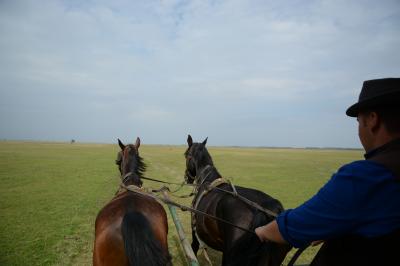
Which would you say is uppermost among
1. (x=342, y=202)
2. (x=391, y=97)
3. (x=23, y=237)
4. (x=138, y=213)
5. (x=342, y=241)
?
(x=391, y=97)

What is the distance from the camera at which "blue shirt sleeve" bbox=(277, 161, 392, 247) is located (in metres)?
1.67

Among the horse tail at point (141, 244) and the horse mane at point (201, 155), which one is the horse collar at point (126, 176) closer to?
the horse mane at point (201, 155)


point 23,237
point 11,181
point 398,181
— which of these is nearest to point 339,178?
point 398,181

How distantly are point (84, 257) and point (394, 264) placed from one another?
7.02 metres

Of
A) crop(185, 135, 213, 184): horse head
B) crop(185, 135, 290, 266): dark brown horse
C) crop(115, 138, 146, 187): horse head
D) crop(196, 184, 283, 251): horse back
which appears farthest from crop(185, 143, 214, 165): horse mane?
crop(115, 138, 146, 187): horse head

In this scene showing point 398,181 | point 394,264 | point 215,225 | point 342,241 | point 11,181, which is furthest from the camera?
point 11,181

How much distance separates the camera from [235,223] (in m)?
4.58

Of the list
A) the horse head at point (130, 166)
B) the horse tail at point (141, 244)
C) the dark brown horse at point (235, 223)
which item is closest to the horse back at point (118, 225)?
the horse tail at point (141, 244)

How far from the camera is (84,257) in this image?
7.18 m

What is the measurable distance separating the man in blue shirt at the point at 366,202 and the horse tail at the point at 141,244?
2.07 meters

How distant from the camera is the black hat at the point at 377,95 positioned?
70.7 inches

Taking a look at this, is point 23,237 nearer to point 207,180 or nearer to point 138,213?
point 207,180

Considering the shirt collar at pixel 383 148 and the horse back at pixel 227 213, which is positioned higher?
the shirt collar at pixel 383 148

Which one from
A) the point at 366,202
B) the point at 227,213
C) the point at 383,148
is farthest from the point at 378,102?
the point at 227,213
